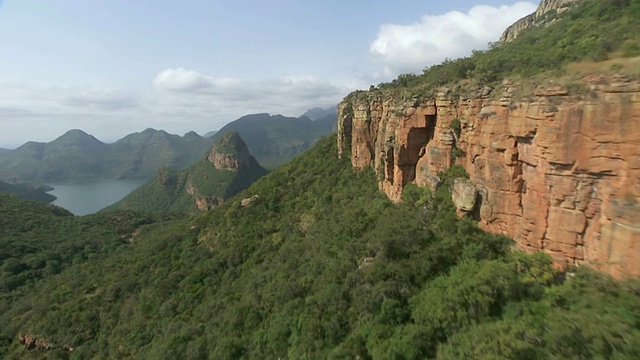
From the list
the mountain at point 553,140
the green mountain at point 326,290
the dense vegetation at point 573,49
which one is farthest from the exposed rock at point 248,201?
the dense vegetation at point 573,49

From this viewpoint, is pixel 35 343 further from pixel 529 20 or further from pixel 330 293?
pixel 529 20

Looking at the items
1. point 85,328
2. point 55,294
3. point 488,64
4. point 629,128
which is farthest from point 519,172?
point 55,294

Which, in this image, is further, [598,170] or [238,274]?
[238,274]

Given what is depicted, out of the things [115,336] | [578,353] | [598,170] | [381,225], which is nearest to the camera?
[578,353]

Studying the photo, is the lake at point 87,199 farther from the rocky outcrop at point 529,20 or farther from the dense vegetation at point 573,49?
the dense vegetation at point 573,49

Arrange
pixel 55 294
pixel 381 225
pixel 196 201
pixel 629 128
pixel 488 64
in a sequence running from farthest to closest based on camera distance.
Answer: pixel 196 201 → pixel 55 294 → pixel 381 225 → pixel 488 64 → pixel 629 128

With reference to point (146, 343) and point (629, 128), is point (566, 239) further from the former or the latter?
point (146, 343)

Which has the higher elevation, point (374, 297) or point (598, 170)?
point (598, 170)
